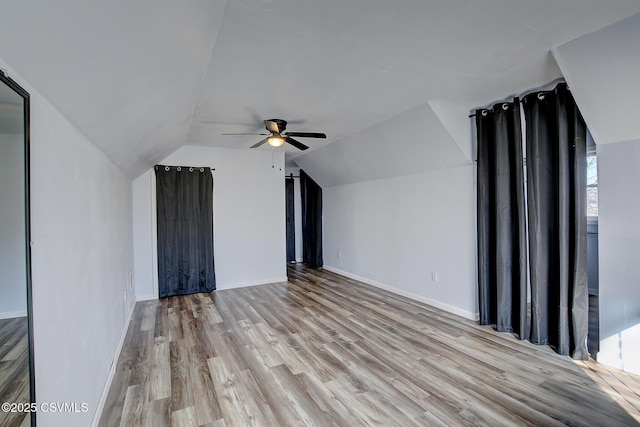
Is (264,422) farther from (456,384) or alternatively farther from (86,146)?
(86,146)

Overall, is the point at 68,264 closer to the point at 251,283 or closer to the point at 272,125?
the point at 272,125

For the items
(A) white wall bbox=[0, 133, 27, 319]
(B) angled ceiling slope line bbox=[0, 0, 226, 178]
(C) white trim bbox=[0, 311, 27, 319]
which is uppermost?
(B) angled ceiling slope line bbox=[0, 0, 226, 178]

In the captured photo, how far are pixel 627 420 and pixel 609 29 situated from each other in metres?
2.42

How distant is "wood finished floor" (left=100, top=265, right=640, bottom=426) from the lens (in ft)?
6.31

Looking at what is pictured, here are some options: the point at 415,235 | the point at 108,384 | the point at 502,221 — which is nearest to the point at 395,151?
the point at 415,235

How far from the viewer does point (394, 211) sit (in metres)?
4.76

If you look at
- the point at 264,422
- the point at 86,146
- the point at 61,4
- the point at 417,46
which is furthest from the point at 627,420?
the point at 86,146

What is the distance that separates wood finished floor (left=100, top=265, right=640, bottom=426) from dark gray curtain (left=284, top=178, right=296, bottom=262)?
12.6 feet

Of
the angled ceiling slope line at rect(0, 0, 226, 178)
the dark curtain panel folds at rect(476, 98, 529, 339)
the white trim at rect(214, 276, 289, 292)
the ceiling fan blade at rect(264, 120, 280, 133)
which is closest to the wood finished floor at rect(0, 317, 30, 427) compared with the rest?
the angled ceiling slope line at rect(0, 0, 226, 178)

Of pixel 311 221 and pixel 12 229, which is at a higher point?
pixel 12 229

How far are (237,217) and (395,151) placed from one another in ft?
9.40

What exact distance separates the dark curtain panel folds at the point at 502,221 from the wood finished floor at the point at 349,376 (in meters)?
0.28

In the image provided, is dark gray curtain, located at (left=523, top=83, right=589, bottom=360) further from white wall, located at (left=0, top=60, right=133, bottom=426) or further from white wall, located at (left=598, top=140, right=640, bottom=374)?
white wall, located at (left=0, top=60, right=133, bottom=426)

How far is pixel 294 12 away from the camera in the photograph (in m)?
1.63
